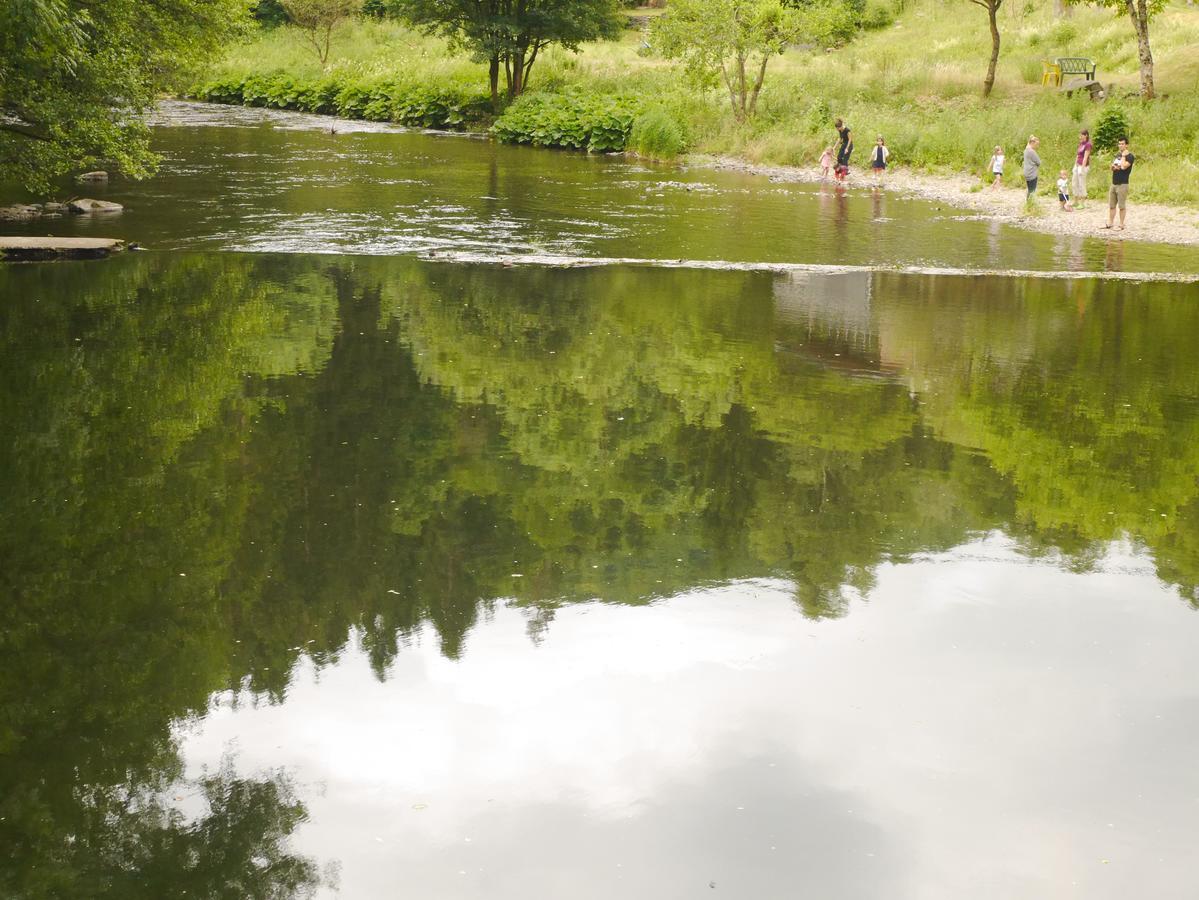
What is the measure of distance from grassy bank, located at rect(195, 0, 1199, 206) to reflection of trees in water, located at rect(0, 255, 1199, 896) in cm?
1822

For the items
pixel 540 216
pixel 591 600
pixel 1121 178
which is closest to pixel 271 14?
pixel 540 216

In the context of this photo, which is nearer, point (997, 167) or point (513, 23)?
point (997, 167)

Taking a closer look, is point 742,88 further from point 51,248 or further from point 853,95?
point 51,248

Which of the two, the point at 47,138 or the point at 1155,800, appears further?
the point at 47,138

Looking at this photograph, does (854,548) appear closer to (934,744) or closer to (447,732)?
(934,744)

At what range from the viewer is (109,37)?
21500mm

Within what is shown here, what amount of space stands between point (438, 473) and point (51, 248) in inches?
513

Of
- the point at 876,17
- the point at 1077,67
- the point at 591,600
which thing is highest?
the point at 876,17

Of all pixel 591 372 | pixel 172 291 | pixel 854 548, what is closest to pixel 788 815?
pixel 854 548

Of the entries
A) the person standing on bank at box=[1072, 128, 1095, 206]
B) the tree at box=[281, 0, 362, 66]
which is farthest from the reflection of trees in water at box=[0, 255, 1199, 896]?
the tree at box=[281, 0, 362, 66]

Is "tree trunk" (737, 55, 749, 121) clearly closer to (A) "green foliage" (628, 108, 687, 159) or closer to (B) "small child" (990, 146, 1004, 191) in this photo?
(A) "green foliage" (628, 108, 687, 159)

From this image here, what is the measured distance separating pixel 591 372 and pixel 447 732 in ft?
25.9

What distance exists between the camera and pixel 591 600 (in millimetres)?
8477

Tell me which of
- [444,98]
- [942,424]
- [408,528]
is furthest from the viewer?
[444,98]
